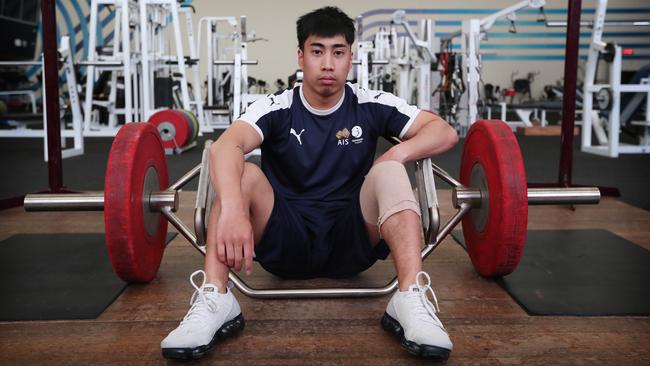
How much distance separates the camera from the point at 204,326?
1024mm

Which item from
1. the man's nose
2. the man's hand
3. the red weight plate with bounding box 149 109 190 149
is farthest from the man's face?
the red weight plate with bounding box 149 109 190 149

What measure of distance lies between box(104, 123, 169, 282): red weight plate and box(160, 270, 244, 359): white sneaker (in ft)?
0.90

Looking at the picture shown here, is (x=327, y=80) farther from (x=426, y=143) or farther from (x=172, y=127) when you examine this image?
(x=172, y=127)

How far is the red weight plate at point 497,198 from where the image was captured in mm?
1274

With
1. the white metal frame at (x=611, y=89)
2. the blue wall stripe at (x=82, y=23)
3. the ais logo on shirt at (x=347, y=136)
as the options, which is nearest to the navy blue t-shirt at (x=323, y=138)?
the ais logo on shirt at (x=347, y=136)

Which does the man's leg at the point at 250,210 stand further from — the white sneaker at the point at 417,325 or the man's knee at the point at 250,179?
the white sneaker at the point at 417,325

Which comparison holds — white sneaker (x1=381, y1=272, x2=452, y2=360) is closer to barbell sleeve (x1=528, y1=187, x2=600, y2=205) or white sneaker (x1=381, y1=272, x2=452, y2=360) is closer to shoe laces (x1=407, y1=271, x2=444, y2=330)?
shoe laces (x1=407, y1=271, x2=444, y2=330)

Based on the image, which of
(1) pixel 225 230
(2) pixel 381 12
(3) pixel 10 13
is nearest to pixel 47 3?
(1) pixel 225 230

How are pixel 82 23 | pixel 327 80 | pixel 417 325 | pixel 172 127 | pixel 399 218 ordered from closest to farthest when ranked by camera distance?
1. pixel 417 325
2. pixel 399 218
3. pixel 327 80
4. pixel 172 127
5. pixel 82 23

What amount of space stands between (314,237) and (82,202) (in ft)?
1.82

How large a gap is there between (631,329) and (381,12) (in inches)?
317

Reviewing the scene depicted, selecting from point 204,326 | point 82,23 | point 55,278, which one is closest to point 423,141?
point 204,326

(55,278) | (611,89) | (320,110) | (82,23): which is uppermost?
(82,23)

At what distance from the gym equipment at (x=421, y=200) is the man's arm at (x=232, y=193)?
88 mm
